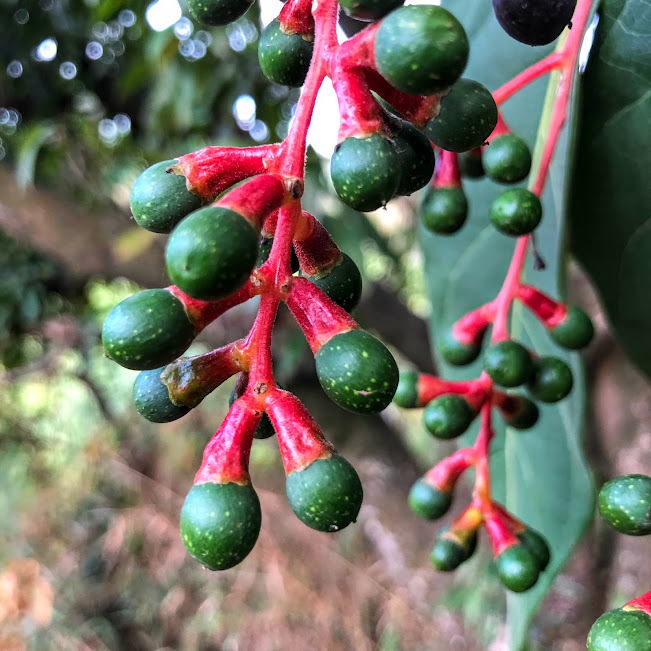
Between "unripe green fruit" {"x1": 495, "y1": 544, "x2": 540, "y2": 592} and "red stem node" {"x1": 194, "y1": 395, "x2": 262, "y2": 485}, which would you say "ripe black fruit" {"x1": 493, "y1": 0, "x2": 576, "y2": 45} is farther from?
"unripe green fruit" {"x1": 495, "y1": 544, "x2": 540, "y2": 592}

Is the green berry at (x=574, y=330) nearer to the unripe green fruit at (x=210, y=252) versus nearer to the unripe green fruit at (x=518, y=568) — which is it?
the unripe green fruit at (x=518, y=568)

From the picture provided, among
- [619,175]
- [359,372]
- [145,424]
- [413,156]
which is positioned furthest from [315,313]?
[145,424]

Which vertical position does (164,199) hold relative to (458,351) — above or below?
above

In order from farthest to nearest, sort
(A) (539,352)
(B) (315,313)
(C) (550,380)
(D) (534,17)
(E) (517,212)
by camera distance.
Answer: (A) (539,352)
(C) (550,380)
(E) (517,212)
(D) (534,17)
(B) (315,313)

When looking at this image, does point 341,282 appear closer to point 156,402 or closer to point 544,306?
point 156,402

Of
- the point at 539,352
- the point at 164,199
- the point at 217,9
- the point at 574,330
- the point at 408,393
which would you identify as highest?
the point at 217,9
